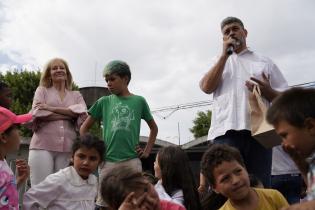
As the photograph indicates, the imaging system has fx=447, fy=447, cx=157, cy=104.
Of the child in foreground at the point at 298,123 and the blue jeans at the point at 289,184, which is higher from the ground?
the child in foreground at the point at 298,123

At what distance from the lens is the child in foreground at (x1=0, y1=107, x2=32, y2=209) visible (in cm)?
303

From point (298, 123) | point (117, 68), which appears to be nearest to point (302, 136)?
point (298, 123)

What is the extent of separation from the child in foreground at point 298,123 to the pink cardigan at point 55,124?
8.33ft

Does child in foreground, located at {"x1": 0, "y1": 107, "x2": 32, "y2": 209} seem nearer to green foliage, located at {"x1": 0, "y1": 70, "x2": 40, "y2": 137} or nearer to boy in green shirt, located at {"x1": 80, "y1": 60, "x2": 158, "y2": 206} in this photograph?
boy in green shirt, located at {"x1": 80, "y1": 60, "x2": 158, "y2": 206}

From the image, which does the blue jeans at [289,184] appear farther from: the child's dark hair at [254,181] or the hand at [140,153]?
the hand at [140,153]

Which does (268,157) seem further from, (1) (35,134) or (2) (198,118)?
(2) (198,118)

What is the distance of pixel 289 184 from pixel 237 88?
3.27ft

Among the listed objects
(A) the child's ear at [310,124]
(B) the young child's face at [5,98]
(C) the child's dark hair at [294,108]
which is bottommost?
(A) the child's ear at [310,124]

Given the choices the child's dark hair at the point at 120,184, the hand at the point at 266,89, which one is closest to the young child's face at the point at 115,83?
the hand at the point at 266,89

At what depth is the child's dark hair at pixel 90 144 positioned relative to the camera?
3.97m

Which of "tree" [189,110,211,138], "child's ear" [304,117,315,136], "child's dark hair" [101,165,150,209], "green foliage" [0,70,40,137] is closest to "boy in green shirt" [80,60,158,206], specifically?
"child's dark hair" [101,165,150,209]

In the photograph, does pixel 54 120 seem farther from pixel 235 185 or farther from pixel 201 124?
pixel 201 124

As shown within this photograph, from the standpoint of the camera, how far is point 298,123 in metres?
2.10

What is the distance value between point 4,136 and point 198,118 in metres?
32.7
